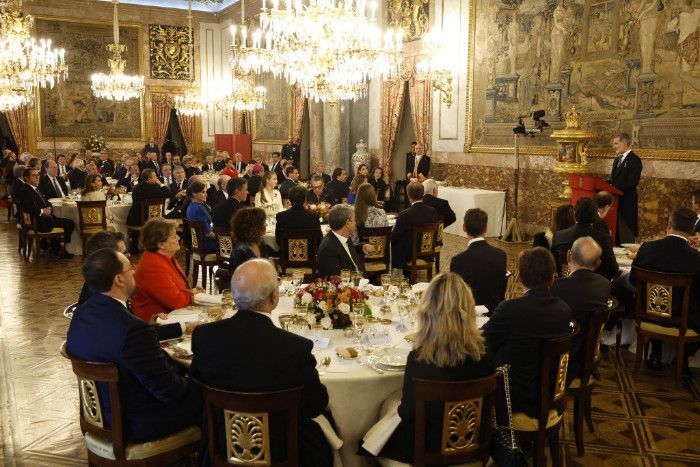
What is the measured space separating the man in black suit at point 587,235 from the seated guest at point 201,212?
3.85 metres

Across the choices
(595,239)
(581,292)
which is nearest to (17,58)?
(595,239)

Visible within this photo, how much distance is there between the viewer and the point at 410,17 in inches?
535

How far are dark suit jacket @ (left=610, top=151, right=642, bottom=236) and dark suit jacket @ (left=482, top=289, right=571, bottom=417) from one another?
567 centimetres

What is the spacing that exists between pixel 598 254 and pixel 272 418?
2.41 m

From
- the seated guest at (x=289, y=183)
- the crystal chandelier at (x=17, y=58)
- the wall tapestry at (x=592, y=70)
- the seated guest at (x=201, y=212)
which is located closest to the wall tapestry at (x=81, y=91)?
the crystal chandelier at (x=17, y=58)

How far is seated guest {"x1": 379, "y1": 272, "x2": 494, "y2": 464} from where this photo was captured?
266 cm

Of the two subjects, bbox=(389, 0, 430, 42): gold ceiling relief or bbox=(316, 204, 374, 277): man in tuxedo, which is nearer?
bbox=(316, 204, 374, 277): man in tuxedo

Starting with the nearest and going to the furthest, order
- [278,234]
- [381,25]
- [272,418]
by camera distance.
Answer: [272,418]
[278,234]
[381,25]

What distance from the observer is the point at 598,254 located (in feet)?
13.3

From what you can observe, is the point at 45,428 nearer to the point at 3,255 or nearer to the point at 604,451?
the point at 604,451

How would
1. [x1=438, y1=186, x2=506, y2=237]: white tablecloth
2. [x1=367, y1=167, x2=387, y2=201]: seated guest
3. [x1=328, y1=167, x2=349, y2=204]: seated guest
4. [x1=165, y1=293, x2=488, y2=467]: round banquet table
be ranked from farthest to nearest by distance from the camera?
[x1=367, y1=167, x2=387, y2=201]: seated guest
[x1=438, y1=186, x2=506, y2=237]: white tablecloth
[x1=328, y1=167, x2=349, y2=204]: seated guest
[x1=165, y1=293, x2=488, y2=467]: round banquet table

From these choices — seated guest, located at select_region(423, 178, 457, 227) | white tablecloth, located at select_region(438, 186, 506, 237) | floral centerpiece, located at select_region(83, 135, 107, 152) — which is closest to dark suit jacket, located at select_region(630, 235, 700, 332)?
seated guest, located at select_region(423, 178, 457, 227)

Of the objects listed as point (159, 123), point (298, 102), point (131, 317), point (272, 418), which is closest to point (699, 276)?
point (272, 418)

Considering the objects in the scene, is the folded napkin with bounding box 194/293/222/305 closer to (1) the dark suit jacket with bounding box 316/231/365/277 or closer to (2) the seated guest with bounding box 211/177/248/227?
(1) the dark suit jacket with bounding box 316/231/365/277
